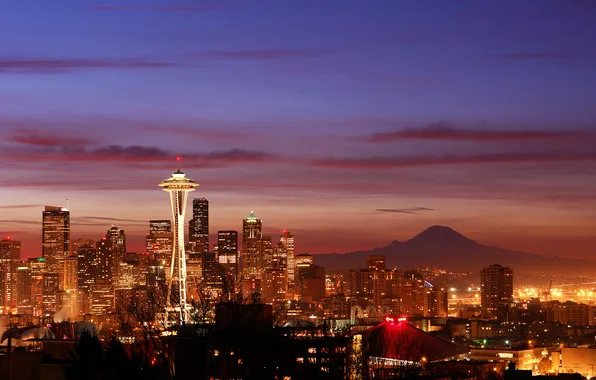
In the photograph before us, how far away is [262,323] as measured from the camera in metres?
47.1

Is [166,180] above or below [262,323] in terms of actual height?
above

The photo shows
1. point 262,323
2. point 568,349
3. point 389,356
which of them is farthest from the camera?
point 568,349

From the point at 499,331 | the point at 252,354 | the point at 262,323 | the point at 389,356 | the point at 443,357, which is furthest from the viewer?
the point at 499,331

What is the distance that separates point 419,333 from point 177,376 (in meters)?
55.5

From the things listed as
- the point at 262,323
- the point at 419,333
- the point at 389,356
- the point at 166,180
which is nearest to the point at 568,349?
the point at 419,333

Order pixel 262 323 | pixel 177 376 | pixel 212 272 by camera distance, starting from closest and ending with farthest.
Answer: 1. pixel 177 376
2. pixel 262 323
3. pixel 212 272

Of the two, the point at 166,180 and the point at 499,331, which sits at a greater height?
the point at 166,180

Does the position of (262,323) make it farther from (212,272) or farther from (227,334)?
(212,272)

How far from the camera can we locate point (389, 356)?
75938 mm

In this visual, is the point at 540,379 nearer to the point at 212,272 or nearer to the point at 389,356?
the point at 389,356

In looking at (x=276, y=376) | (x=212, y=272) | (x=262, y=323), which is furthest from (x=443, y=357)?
(x=212, y=272)

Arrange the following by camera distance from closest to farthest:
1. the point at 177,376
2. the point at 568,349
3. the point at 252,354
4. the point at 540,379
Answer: the point at 177,376, the point at 252,354, the point at 540,379, the point at 568,349

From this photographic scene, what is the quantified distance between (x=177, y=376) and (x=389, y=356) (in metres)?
38.4

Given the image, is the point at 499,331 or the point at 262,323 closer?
the point at 262,323
